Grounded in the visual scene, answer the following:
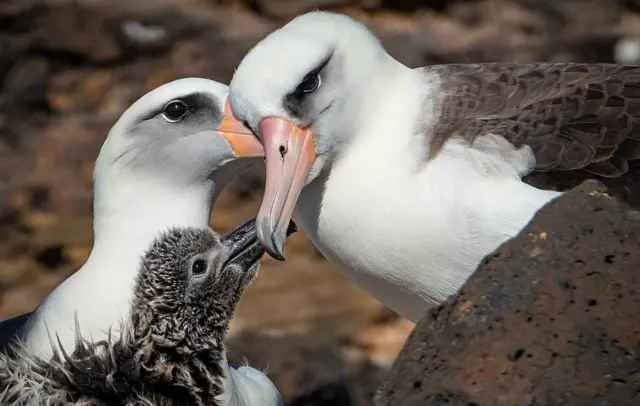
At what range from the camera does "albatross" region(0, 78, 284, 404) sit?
495cm

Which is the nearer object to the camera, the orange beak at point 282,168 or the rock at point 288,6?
the orange beak at point 282,168

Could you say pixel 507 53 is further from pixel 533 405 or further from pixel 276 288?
pixel 533 405

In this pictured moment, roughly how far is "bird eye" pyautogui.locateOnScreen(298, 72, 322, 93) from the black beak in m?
0.51

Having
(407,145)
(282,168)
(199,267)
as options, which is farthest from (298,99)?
(199,267)

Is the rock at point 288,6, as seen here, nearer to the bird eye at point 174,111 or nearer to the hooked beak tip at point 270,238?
the bird eye at point 174,111

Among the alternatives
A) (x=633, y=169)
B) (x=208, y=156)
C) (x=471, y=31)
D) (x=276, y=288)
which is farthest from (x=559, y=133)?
(x=471, y=31)

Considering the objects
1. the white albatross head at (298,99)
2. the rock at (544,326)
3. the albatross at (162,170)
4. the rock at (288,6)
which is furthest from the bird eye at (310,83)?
the rock at (288,6)

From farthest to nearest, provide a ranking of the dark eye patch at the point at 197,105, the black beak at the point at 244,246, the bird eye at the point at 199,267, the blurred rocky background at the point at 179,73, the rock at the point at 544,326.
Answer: the blurred rocky background at the point at 179,73 < the dark eye patch at the point at 197,105 < the black beak at the point at 244,246 < the bird eye at the point at 199,267 < the rock at the point at 544,326

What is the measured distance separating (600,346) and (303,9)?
7.69 m

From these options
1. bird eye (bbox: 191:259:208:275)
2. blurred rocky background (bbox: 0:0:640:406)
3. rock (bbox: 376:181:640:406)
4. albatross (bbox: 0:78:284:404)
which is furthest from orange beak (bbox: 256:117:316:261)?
blurred rocky background (bbox: 0:0:640:406)

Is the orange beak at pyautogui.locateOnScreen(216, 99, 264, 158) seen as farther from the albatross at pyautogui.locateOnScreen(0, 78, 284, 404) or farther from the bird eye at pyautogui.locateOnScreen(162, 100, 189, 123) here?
the bird eye at pyautogui.locateOnScreen(162, 100, 189, 123)

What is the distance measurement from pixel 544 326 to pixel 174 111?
2.42 meters

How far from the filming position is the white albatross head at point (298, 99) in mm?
4527

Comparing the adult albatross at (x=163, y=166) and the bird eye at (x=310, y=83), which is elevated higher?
the bird eye at (x=310, y=83)
